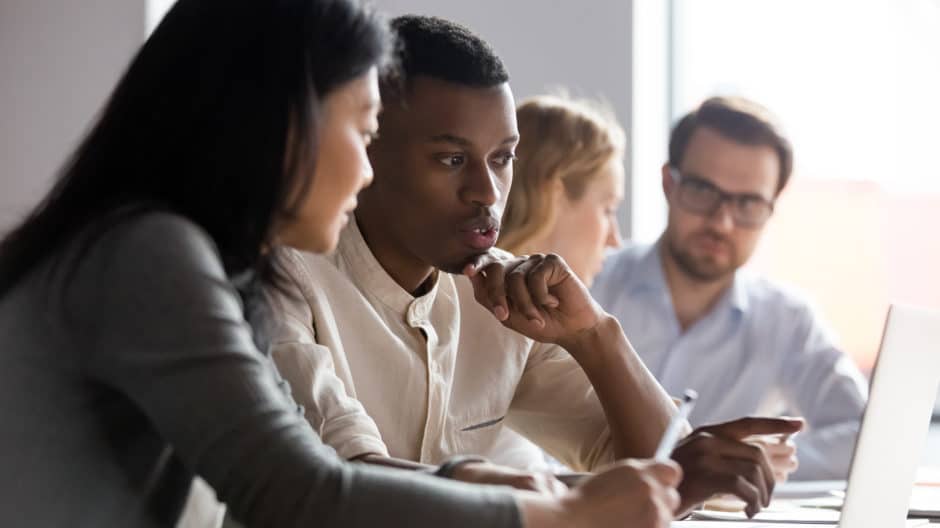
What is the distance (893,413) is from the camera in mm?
1233

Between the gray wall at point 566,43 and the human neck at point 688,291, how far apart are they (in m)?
0.75

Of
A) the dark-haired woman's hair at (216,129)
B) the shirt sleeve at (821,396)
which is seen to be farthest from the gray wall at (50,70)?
the dark-haired woman's hair at (216,129)

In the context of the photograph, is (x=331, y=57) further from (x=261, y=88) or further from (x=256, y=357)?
(x=256, y=357)

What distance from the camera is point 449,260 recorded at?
164 centimetres

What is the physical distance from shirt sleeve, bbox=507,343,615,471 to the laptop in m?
0.50

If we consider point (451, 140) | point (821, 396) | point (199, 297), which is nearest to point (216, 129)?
point (199, 297)

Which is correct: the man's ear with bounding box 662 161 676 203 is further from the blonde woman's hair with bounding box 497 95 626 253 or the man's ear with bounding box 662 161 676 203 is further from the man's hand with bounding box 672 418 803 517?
the man's hand with bounding box 672 418 803 517

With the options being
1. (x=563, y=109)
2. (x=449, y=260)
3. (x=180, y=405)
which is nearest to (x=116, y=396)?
(x=180, y=405)

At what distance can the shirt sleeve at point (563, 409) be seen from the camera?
1.75 meters

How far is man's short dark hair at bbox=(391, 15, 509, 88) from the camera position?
1.64 metres

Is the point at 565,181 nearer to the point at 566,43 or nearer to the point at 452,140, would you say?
the point at 566,43

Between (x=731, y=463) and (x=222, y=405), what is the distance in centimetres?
66

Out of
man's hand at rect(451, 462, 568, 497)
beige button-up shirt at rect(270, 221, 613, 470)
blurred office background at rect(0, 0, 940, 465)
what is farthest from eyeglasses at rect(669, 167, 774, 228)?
man's hand at rect(451, 462, 568, 497)

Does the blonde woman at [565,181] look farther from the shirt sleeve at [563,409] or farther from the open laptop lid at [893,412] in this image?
the open laptop lid at [893,412]
